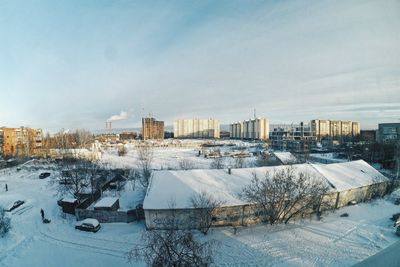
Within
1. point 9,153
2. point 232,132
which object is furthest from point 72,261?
point 232,132

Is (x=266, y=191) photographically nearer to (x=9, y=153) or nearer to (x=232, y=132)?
(x=9, y=153)

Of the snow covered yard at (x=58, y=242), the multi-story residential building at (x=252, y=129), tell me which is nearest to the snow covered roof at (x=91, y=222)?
the snow covered yard at (x=58, y=242)

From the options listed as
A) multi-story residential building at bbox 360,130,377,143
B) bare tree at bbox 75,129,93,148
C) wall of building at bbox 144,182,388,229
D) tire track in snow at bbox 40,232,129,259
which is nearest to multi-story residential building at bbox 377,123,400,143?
wall of building at bbox 144,182,388,229

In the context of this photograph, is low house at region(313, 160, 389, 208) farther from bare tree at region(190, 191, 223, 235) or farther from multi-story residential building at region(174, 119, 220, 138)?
multi-story residential building at region(174, 119, 220, 138)

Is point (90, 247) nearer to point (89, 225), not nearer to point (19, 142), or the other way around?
point (89, 225)

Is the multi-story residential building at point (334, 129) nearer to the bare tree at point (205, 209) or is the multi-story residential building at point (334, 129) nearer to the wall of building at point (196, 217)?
the wall of building at point (196, 217)

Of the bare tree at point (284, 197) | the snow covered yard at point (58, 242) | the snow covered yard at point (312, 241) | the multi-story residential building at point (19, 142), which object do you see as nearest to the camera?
the snow covered yard at point (312, 241)

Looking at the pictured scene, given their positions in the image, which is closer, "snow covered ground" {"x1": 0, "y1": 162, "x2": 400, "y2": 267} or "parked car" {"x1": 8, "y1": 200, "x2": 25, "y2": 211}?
"snow covered ground" {"x1": 0, "y1": 162, "x2": 400, "y2": 267}
